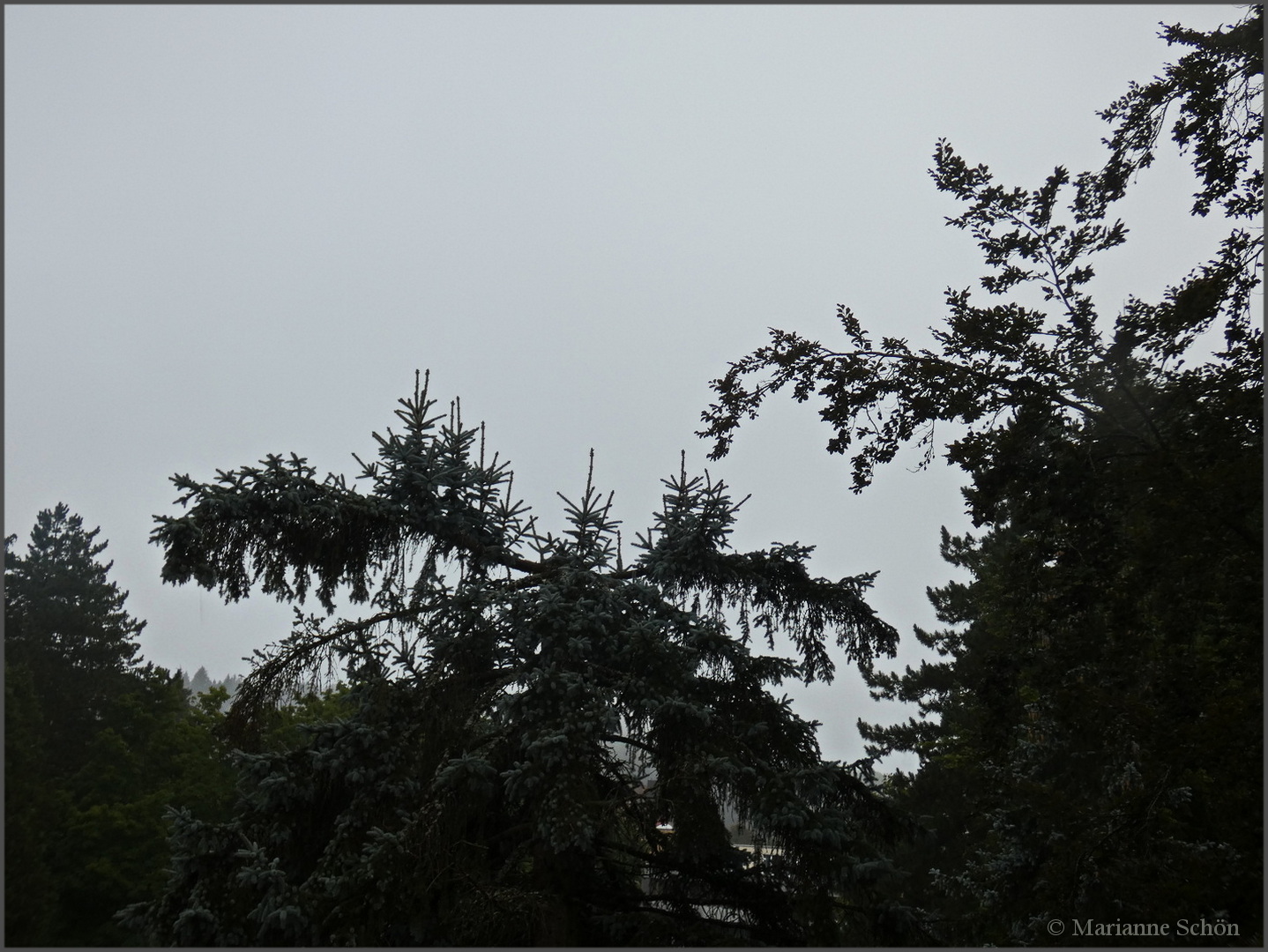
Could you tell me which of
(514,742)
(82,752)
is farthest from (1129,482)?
(82,752)

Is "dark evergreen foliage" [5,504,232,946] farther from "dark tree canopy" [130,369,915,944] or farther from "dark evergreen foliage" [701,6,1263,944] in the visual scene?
"dark evergreen foliage" [701,6,1263,944]

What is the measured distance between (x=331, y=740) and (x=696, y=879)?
137 inches

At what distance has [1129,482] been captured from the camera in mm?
7547

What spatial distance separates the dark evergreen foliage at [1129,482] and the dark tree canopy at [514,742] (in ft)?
3.82

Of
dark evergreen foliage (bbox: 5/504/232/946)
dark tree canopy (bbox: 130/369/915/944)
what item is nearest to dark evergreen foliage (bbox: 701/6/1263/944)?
dark tree canopy (bbox: 130/369/915/944)

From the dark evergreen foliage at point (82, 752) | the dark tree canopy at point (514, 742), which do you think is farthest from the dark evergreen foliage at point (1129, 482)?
the dark evergreen foliage at point (82, 752)

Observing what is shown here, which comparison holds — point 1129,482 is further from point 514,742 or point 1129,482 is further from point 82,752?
point 82,752

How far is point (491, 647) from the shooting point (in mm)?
9195

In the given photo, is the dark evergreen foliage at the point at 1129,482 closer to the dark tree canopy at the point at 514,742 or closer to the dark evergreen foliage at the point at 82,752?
the dark tree canopy at the point at 514,742

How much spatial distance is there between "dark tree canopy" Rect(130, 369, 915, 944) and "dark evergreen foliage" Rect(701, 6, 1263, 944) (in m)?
1.17

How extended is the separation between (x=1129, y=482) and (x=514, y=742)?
18.2 feet

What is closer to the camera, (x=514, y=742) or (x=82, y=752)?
(x=514, y=742)

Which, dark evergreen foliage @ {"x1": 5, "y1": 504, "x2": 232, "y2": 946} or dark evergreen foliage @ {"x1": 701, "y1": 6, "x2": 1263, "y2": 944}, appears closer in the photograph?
dark evergreen foliage @ {"x1": 701, "y1": 6, "x2": 1263, "y2": 944}

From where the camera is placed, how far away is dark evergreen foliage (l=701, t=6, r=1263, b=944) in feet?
23.2
